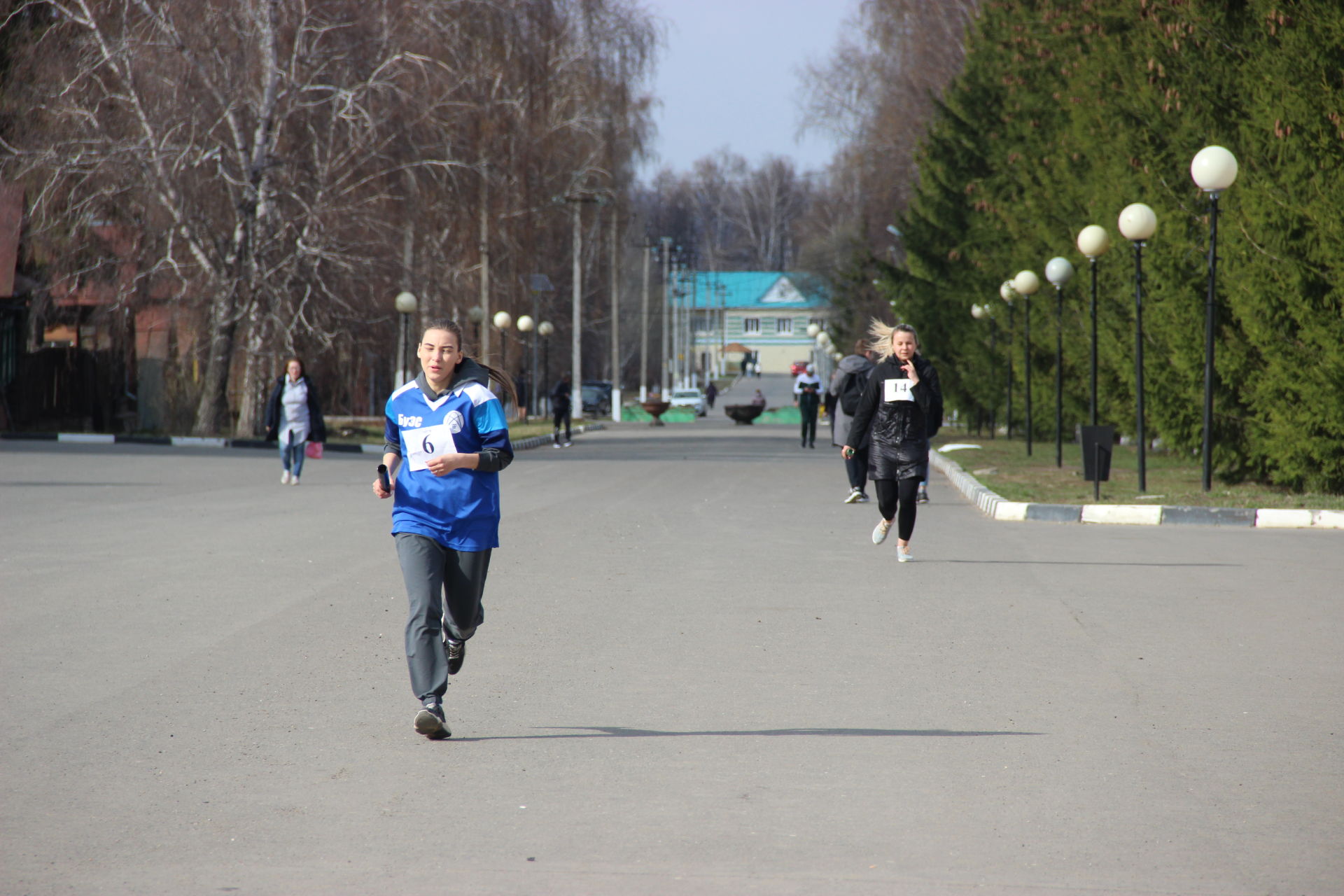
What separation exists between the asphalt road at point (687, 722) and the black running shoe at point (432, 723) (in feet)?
0.20

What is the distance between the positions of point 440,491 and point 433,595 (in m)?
0.42

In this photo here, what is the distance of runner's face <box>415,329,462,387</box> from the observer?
21.1ft

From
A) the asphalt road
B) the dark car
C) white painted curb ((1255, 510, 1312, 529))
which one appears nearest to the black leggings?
the asphalt road

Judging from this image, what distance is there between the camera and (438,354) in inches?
253

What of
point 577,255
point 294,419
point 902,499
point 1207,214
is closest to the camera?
point 902,499

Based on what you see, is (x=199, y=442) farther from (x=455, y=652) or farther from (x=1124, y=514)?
(x=455, y=652)

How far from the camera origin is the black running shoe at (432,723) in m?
6.10

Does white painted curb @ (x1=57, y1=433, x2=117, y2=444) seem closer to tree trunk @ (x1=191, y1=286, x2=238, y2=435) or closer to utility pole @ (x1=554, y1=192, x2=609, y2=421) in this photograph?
tree trunk @ (x1=191, y1=286, x2=238, y2=435)

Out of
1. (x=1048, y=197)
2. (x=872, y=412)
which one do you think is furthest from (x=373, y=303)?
(x=872, y=412)

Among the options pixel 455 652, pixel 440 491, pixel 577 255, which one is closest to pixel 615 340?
pixel 577 255

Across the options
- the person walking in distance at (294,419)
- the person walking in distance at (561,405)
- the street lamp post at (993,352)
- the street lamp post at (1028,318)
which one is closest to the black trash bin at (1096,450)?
the street lamp post at (1028,318)

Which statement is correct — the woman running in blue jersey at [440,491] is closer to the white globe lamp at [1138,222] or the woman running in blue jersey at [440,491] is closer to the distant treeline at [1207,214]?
the distant treeline at [1207,214]

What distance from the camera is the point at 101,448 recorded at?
29.9 meters

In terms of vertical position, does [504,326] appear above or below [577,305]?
below
